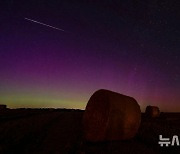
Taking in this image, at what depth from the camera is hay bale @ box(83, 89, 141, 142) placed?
10.2 metres

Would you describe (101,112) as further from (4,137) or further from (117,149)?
(4,137)

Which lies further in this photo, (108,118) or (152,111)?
(152,111)

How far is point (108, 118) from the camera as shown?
10.1 m

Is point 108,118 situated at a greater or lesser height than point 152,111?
lesser

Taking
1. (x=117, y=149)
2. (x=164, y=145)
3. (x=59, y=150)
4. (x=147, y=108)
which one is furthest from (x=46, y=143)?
(x=147, y=108)

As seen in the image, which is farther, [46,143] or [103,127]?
[103,127]

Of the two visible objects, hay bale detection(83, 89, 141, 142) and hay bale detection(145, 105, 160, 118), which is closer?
hay bale detection(83, 89, 141, 142)

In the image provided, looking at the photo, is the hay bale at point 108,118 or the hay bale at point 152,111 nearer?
the hay bale at point 108,118

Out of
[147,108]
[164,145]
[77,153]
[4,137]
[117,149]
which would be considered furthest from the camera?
[147,108]

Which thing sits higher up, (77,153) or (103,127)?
(103,127)

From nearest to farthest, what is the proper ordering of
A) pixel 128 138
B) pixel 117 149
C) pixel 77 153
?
1. pixel 77 153
2. pixel 117 149
3. pixel 128 138

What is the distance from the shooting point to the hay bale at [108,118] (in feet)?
33.4

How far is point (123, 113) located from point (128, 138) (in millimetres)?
1312

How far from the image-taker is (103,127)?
33.1ft
